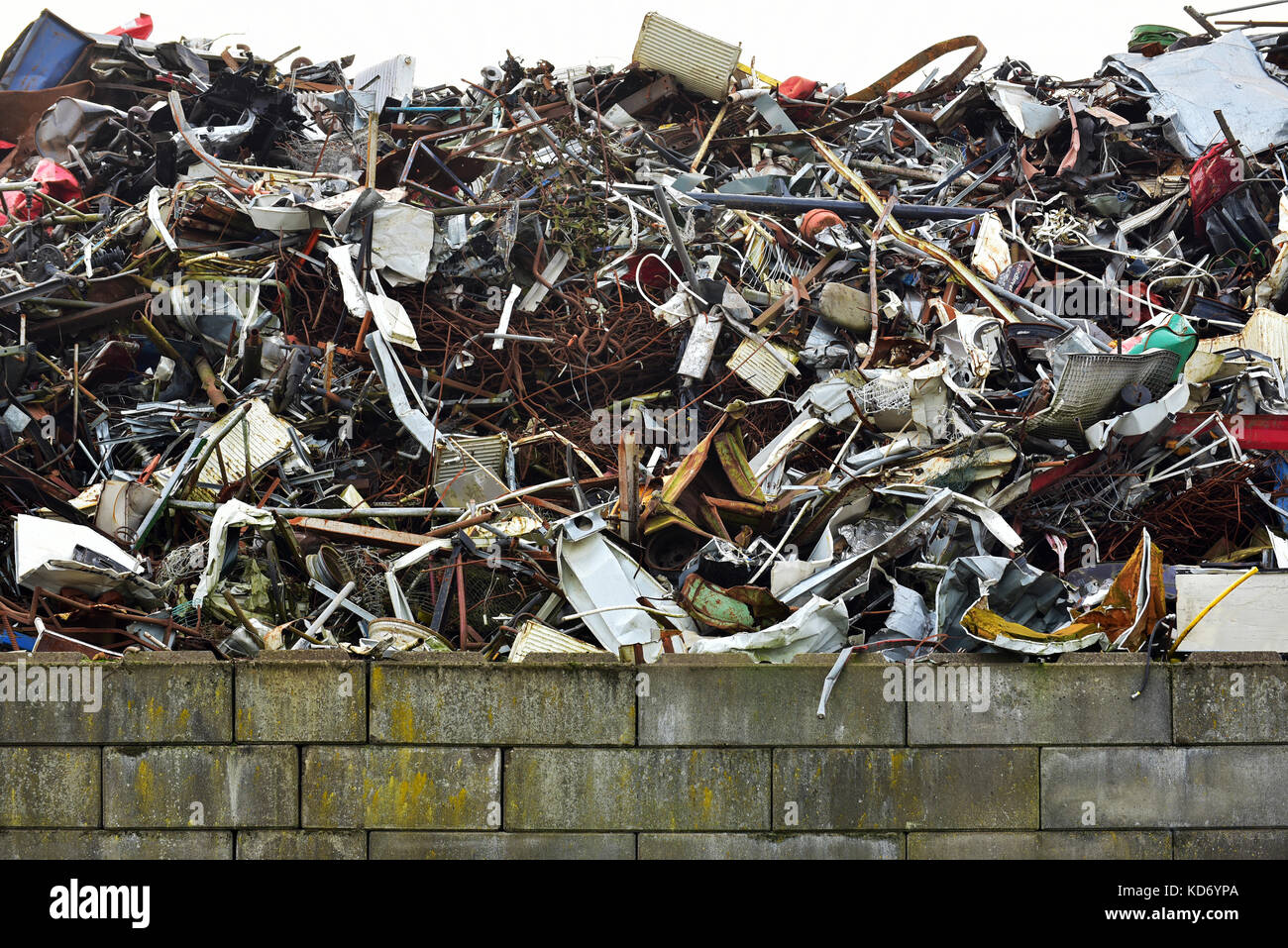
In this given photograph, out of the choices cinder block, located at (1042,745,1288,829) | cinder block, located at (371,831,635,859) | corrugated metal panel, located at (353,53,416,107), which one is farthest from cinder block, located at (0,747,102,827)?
corrugated metal panel, located at (353,53,416,107)

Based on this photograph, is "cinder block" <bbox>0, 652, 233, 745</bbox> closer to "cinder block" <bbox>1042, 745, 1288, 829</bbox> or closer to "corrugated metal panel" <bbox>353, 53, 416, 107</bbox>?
"cinder block" <bbox>1042, 745, 1288, 829</bbox>

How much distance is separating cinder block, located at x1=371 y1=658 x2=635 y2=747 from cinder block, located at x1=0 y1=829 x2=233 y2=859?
0.96 meters

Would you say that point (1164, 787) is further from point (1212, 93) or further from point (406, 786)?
point (1212, 93)

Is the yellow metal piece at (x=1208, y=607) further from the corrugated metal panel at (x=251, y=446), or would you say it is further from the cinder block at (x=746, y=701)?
the corrugated metal panel at (x=251, y=446)

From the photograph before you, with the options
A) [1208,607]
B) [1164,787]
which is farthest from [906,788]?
[1208,607]

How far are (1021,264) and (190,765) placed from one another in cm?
563

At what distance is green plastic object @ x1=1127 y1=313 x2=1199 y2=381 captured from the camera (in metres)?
5.55

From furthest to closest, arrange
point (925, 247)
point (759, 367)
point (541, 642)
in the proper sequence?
point (925, 247), point (759, 367), point (541, 642)

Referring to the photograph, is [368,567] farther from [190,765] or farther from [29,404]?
[29,404]

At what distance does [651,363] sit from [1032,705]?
304 cm

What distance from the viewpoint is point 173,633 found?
196 inches

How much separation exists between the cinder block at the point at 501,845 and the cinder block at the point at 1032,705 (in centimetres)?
141

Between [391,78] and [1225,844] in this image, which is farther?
[391,78]

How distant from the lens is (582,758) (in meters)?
4.58
